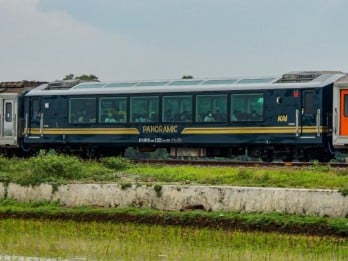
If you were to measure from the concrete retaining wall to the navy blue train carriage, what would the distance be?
29.1 feet

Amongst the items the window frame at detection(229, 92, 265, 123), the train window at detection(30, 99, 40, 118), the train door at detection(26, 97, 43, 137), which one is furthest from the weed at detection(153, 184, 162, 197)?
the train window at detection(30, 99, 40, 118)

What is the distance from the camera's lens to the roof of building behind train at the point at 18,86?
34094 mm

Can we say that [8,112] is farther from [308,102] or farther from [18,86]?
[308,102]

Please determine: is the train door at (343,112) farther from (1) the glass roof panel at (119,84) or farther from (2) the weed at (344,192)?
(2) the weed at (344,192)

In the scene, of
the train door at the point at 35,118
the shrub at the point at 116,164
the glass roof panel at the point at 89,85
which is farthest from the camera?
the train door at the point at 35,118

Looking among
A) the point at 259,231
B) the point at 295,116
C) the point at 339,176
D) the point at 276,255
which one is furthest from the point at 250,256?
the point at 295,116

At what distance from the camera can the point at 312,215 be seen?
663 inches

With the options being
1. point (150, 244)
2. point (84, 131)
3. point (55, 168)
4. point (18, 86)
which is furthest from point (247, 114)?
point (150, 244)

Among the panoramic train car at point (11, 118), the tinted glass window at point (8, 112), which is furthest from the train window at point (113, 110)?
Result: the tinted glass window at point (8, 112)

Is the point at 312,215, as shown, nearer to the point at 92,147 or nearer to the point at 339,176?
the point at 339,176

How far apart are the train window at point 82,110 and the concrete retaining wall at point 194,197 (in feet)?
33.3

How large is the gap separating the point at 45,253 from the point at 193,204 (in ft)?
15.3

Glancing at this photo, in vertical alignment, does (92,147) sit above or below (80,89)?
below

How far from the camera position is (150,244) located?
15.1 meters
